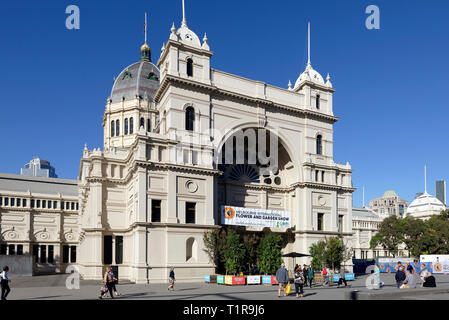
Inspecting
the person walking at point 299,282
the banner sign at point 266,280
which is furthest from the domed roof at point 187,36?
the person walking at point 299,282

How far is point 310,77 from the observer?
54281 mm

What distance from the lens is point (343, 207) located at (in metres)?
54.8

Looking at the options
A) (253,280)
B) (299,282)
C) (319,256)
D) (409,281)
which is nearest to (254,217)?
(319,256)

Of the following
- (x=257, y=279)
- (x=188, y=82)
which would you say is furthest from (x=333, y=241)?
(x=188, y=82)

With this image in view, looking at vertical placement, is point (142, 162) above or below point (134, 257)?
above

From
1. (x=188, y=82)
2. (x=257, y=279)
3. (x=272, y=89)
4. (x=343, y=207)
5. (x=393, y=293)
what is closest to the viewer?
(x=393, y=293)

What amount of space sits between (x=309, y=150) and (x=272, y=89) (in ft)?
27.9

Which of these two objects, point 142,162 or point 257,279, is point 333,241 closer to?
point 257,279

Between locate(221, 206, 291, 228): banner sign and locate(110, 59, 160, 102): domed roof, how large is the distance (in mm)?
37567

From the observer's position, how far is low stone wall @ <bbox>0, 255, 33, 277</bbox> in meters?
56.0

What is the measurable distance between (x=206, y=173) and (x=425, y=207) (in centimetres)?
10454

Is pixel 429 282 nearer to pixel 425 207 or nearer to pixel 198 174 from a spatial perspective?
pixel 198 174

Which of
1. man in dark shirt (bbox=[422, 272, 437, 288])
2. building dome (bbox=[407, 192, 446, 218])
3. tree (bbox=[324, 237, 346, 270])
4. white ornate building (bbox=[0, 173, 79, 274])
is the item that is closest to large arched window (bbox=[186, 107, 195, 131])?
tree (bbox=[324, 237, 346, 270])

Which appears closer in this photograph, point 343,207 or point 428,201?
point 343,207
